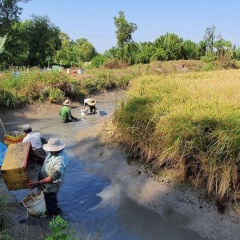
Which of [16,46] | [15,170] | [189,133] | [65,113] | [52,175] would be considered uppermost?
[16,46]

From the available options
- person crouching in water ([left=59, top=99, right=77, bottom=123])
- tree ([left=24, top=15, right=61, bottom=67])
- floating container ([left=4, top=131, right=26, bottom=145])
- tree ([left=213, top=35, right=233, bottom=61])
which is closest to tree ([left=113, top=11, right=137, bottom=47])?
tree ([left=24, top=15, right=61, bottom=67])

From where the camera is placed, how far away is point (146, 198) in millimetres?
6398

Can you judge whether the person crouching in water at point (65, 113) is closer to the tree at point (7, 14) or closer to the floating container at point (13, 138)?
the floating container at point (13, 138)

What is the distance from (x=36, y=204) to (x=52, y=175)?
20.9 inches

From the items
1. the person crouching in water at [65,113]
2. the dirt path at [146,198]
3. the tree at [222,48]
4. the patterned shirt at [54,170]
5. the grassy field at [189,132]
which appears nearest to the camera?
the dirt path at [146,198]

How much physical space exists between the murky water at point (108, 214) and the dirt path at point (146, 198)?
154 millimetres

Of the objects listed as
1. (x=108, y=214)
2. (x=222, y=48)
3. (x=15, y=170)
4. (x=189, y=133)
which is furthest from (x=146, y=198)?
(x=222, y=48)

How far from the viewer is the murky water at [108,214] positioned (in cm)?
540

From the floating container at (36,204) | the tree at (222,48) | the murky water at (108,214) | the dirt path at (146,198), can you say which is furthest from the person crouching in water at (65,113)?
the tree at (222,48)

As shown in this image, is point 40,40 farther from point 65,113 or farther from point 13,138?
point 13,138

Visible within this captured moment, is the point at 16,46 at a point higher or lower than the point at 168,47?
lower

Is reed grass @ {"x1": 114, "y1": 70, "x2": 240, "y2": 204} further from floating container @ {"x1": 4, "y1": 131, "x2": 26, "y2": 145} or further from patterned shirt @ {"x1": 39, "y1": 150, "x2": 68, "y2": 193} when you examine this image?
floating container @ {"x1": 4, "y1": 131, "x2": 26, "y2": 145}

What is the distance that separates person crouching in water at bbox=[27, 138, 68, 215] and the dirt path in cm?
33

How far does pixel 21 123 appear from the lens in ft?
46.3
